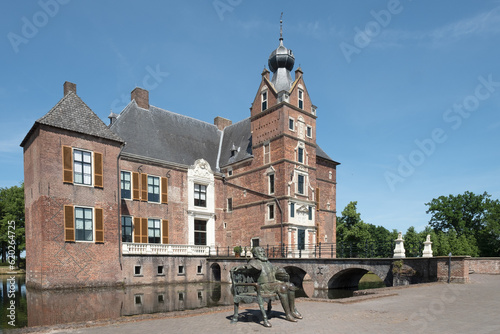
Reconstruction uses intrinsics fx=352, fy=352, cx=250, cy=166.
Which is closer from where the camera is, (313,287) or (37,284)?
(37,284)

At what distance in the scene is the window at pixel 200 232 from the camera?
98.0ft

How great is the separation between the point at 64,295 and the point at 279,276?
14.1 metres

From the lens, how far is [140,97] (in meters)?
30.9

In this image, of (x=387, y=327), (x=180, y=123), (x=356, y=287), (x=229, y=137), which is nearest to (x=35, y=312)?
(x=387, y=327)

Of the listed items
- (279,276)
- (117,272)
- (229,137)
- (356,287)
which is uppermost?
(229,137)

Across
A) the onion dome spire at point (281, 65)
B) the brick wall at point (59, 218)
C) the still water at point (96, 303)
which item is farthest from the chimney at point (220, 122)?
the still water at point (96, 303)

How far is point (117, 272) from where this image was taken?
2231 centimetres

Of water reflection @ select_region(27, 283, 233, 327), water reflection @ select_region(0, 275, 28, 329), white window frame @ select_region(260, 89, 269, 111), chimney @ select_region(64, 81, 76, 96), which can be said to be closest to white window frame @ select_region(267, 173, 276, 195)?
white window frame @ select_region(260, 89, 269, 111)

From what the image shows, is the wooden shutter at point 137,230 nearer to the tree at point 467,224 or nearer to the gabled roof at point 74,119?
the gabled roof at point 74,119

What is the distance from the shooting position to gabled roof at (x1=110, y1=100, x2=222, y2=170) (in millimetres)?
27875

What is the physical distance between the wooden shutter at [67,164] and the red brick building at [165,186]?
61 mm

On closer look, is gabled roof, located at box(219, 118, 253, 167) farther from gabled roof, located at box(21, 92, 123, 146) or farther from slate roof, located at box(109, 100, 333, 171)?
gabled roof, located at box(21, 92, 123, 146)

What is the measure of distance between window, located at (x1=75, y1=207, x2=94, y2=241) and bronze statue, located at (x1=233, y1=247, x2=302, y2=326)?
1628 cm

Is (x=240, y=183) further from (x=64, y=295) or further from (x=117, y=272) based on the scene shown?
(x=64, y=295)
